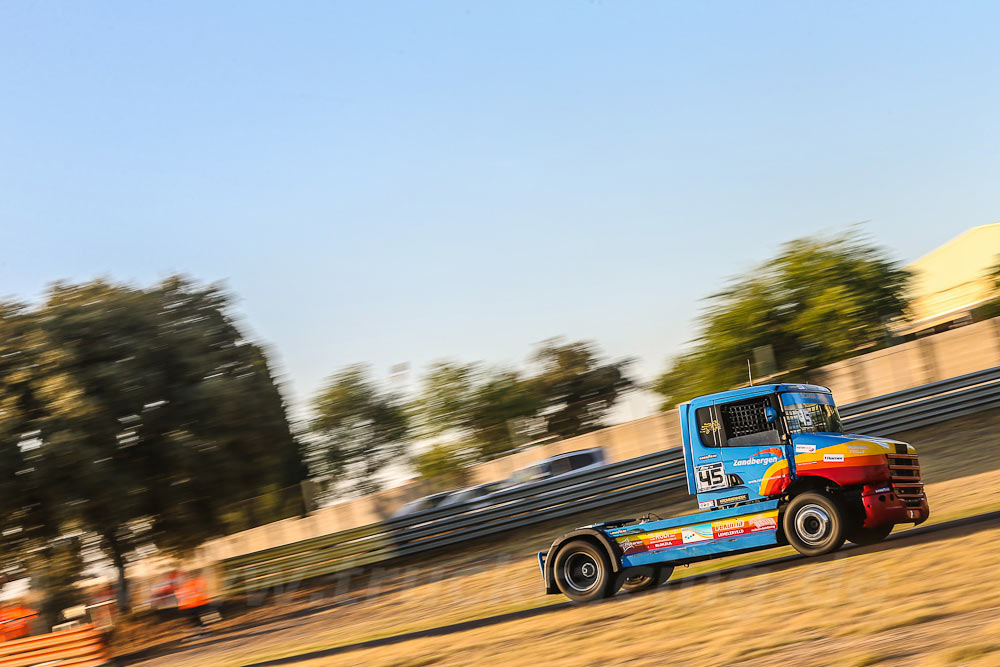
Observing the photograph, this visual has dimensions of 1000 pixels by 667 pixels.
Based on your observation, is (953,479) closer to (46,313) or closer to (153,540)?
(153,540)

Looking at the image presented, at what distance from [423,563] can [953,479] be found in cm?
1027

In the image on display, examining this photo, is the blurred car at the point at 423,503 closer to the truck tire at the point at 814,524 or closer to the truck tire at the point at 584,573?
the truck tire at the point at 584,573

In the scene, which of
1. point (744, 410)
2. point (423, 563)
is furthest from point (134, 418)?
point (744, 410)

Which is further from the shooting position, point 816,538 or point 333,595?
point 333,595

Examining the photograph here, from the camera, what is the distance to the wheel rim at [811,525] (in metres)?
11.5

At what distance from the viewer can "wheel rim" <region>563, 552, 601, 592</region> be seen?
12594 mm

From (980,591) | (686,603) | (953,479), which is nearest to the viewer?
(980,591)

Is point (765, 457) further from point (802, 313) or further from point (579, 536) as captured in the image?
point (802, 313)

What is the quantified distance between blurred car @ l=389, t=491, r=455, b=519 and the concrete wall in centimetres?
15

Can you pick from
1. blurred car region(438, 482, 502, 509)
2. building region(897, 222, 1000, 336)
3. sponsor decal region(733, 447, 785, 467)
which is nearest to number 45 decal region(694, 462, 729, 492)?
sponsor decal region(733, 447, 785, 467)

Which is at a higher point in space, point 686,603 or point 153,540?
point 153,540

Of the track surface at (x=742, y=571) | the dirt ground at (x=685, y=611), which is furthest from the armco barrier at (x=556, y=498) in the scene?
the track surface at (x=742, y=571)

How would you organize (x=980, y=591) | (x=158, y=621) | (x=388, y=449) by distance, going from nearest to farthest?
(x=980, y=591)
(x=158, y=621)
(x=388, y=449)

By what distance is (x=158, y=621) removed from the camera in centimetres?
2064
